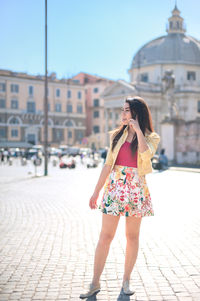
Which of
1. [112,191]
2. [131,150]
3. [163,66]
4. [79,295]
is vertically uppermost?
[163,66]

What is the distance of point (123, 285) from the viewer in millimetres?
3855

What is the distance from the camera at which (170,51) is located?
2788 inches

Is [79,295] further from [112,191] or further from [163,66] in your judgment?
[163,66]

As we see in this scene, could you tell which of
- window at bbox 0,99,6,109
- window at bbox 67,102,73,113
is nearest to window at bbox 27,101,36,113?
window at bbox 0,99,6,109

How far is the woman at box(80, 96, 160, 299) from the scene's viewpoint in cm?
375

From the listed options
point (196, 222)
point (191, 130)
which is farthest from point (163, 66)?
point (196, 222)

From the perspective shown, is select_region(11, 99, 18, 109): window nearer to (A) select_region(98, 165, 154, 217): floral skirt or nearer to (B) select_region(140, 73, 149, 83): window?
(B) select_region(140, 73, 149, 83): window

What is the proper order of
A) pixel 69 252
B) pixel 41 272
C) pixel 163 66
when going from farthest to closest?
pixel 163 66
pixel 69 252
pixel 41 272

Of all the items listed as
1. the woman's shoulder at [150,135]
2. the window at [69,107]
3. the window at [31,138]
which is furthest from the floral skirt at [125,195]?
the window at [69,107]

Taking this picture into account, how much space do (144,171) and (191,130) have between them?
2371cm

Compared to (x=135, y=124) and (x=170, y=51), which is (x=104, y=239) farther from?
(x=170, y=51)

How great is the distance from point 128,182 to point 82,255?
5.93 feet

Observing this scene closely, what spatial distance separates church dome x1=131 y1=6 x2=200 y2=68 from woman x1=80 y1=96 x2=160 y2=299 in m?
68.1

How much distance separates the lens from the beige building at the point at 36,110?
221 ft
